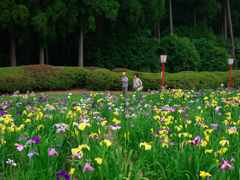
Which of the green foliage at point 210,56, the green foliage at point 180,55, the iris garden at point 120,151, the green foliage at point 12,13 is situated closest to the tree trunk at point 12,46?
the green foliage at point 12,13

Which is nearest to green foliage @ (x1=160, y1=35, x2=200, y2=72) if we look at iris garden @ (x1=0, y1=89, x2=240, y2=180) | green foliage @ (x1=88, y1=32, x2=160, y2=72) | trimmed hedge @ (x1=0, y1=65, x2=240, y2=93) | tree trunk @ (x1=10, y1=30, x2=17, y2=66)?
green foliage @ (x1=88, y1=32, x2=160, y2=72)

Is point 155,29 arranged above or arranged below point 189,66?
above

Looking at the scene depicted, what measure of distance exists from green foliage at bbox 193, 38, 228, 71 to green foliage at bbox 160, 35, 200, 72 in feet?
6.32

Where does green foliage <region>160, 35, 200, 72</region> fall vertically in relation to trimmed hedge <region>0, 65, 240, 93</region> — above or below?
above

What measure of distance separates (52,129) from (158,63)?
28.0m

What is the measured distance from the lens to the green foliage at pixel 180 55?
31.8 metres

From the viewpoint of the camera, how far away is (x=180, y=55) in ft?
104

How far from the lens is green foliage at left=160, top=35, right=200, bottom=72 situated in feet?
104

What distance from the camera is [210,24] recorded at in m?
45.3

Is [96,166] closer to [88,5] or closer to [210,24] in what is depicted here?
[88,5]

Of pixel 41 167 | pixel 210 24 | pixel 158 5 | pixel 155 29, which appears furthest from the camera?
pixel 210 24

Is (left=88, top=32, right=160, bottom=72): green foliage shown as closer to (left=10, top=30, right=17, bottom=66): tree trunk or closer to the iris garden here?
(left=10, top=30, right=17, bottom=66): tree trunk

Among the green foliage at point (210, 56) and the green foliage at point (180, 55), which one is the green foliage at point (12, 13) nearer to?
the green foliage at point (180, 55)

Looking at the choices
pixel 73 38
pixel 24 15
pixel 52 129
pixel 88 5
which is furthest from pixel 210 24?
pixel 52 129
